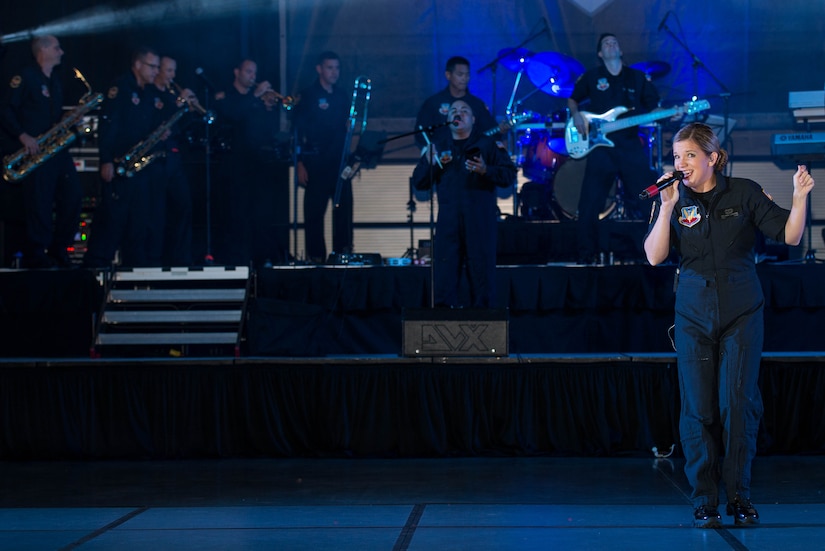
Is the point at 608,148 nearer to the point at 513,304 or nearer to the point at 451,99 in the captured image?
the point at 451,99

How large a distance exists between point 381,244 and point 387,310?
380 cm

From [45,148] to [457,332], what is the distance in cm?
507

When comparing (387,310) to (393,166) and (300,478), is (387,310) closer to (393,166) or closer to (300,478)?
(300,478)

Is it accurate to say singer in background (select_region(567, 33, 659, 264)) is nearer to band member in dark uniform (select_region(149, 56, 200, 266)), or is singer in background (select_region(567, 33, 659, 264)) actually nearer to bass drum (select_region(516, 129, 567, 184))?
bass drum (select_region(516, 129, 567, 184))

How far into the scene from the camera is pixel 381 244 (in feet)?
39.5

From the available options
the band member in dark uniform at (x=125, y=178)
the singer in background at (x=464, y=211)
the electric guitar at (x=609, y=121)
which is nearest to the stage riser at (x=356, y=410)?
the singer in background at (x=464, y=211)

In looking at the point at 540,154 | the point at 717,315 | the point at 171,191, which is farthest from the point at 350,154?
the point at 717,315


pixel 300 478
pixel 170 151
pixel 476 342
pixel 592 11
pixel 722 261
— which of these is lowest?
pixel 300 478

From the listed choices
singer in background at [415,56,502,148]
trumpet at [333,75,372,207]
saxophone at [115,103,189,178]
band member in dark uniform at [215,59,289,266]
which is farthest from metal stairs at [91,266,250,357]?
trumpet at [333,75,372,207]

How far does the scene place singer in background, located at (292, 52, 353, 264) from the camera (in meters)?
10.6

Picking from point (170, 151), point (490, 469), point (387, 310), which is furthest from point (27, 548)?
point (170, 151)

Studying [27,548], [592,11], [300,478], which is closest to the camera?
[27,548]

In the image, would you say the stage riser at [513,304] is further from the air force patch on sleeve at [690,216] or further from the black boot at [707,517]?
the black boot at [707,517]

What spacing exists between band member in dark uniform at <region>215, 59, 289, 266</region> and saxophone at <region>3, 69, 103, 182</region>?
1.49 m
